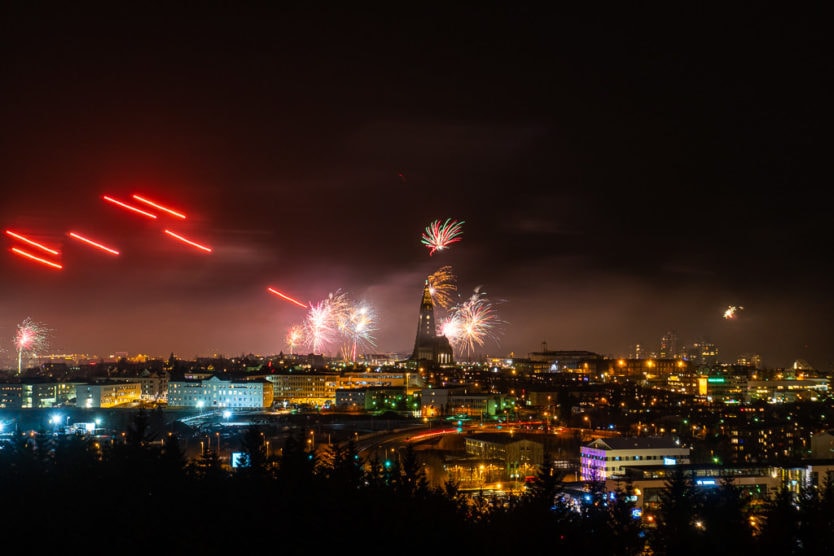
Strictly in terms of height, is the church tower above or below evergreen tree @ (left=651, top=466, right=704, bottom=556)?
above

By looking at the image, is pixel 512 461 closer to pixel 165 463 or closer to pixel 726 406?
pixel 165 463

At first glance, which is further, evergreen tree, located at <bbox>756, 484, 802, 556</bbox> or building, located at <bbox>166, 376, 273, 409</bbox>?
building, located at <bbox>166, 376, 273, 409</bbox>

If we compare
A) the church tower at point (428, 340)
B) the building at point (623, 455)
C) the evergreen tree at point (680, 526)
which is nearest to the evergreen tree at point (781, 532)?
the evergreen tree at point (680, 526)

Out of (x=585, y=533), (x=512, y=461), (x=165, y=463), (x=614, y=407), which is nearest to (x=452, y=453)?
(x=512, y=461)

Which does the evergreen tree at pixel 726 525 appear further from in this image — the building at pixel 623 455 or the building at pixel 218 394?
the building at pixel 218 394

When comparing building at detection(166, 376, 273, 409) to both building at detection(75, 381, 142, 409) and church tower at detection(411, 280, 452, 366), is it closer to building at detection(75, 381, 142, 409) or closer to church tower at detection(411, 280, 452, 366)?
building at detection(75, 381, 142, 409)

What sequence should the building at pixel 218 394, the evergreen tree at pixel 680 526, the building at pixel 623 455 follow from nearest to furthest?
the evergreen tree at pixel 680 526, the building at pixel 623 455, the building at pixel 218 394

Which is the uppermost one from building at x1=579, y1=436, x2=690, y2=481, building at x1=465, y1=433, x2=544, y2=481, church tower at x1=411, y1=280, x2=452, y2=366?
church tower at x1=411, y1=280, x2=452, y2=366

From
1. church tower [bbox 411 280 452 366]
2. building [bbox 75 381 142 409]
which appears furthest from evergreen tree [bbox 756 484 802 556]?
church tower [bbox 411 280 452 366]
